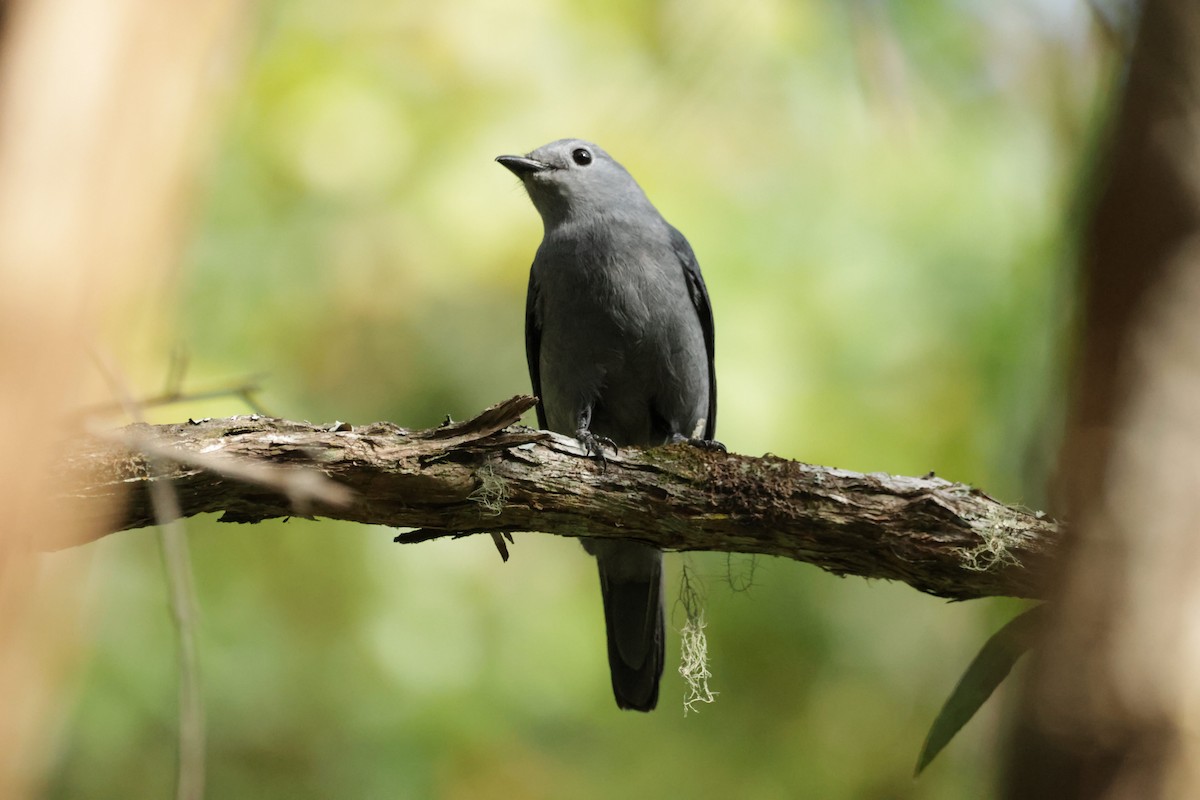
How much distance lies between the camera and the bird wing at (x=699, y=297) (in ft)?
17.6

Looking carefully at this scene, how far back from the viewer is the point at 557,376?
5023 mm

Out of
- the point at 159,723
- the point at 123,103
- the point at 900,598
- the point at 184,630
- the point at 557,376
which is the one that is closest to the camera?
the point at 123,103

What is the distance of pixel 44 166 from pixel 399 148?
564 cm

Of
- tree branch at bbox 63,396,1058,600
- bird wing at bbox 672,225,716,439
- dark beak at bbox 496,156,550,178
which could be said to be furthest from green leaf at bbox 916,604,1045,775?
dark beak at bbox 496,156,550,178

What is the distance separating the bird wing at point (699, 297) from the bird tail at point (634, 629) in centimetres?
80

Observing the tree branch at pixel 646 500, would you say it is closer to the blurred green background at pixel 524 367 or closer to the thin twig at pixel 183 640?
the thin twig at pixel 183 640

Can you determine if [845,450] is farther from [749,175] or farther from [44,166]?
[44,166]

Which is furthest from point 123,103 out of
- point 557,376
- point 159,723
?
point 159,723

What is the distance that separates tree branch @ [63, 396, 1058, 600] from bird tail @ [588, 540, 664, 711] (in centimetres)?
149

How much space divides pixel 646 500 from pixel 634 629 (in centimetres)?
185

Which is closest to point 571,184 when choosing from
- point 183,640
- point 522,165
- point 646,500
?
point 522,165

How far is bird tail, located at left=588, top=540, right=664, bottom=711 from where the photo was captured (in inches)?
211

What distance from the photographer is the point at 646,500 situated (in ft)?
12.3

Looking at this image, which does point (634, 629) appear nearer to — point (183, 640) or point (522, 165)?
point (522, 165)
